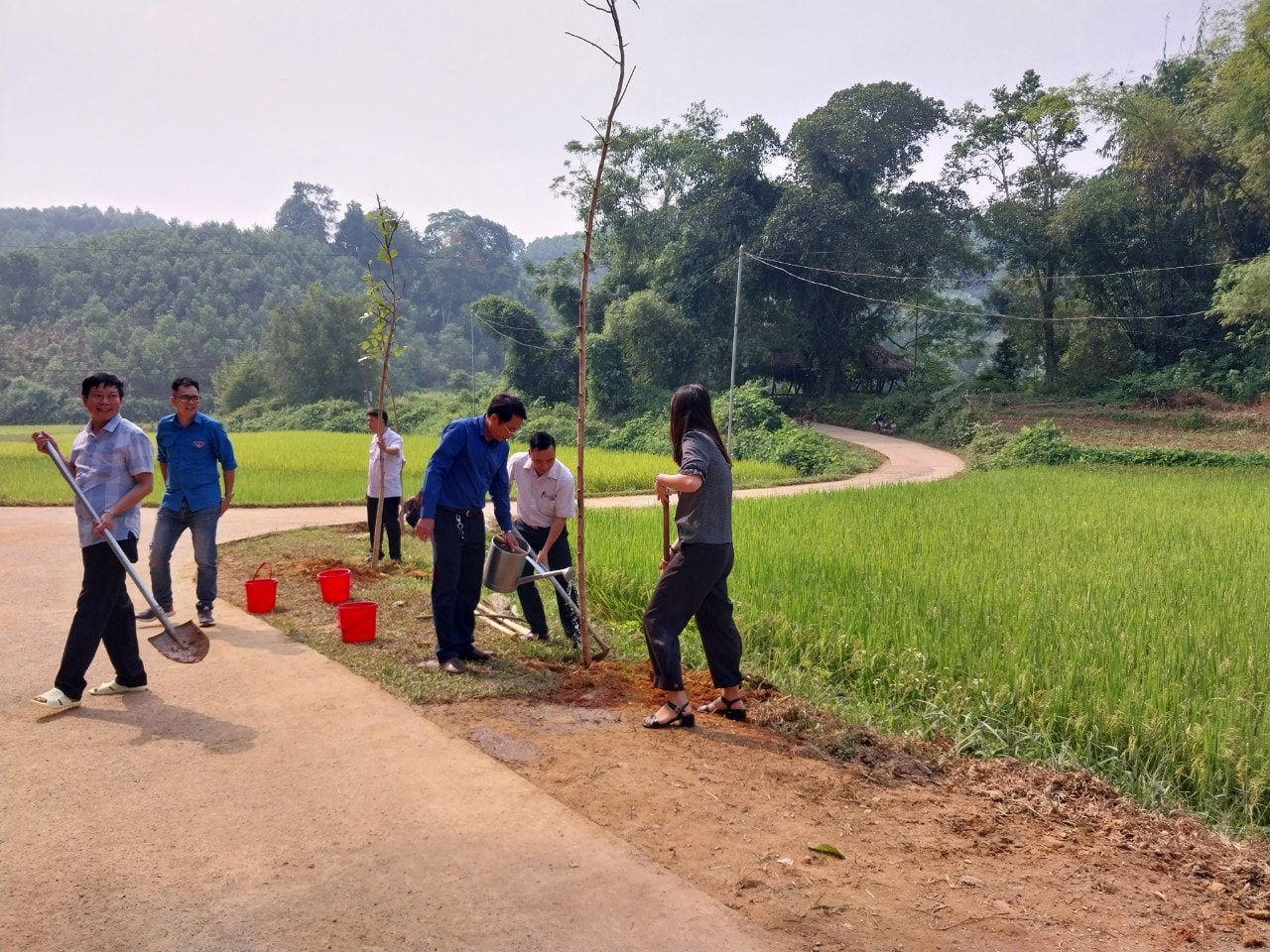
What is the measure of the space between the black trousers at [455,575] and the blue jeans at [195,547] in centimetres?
197

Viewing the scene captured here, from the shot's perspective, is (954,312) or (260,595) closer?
(260,595)

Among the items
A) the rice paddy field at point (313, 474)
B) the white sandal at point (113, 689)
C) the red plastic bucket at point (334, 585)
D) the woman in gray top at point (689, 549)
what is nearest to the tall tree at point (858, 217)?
the rice paddy field at point (313, 474)

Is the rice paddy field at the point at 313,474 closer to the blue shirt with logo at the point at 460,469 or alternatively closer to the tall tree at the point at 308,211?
the blue shirt with logo at the point at 460,469

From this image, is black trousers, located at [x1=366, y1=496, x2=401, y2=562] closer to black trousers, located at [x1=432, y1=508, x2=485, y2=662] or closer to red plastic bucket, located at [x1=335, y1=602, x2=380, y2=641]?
red plastic bucket, located at [x1=335, y1=602, x2=380, y2=641]

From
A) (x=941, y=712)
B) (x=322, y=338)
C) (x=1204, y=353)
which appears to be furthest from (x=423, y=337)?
(x=941, y=712)

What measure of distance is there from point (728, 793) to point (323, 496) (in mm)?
11679

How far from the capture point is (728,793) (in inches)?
134

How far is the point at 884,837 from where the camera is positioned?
3.12 m

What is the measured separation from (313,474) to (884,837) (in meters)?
15.8

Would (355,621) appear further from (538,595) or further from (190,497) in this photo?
(190,497)

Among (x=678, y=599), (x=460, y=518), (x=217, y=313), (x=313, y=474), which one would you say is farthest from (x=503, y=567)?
(x=217, y=313)

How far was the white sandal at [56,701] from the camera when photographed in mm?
4172

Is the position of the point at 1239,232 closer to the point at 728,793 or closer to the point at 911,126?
the point at 911,126

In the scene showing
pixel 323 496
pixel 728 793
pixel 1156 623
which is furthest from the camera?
pixel 323 496
